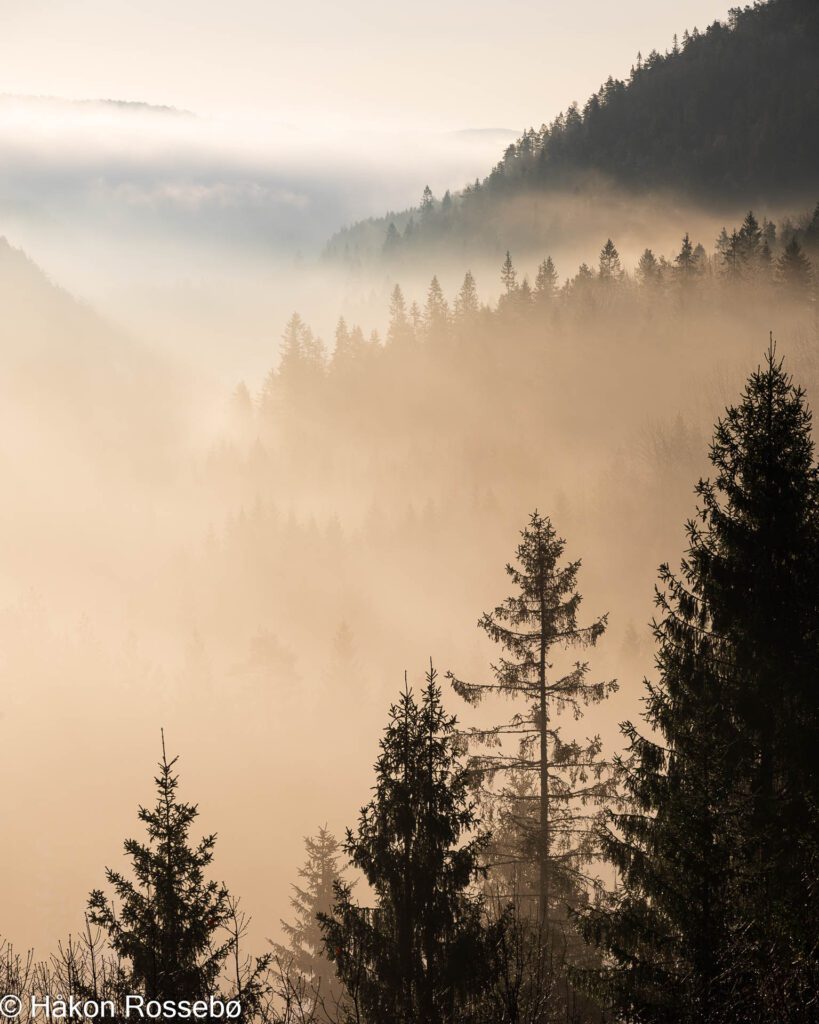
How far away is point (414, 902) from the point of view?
11344 mm

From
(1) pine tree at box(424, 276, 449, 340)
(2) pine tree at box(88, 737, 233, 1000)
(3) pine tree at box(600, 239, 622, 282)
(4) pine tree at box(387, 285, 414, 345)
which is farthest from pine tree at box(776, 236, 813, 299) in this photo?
(2) pine tree at box(88, 737, 233, 1000)

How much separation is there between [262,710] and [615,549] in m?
50.2

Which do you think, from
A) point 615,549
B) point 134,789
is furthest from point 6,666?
point 615,549

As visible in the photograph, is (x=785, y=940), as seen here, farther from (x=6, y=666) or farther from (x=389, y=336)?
(x=389, y=336)

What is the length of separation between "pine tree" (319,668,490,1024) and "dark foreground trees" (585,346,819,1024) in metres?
1.85

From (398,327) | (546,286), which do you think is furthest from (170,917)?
(398,327)

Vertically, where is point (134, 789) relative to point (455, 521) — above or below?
below

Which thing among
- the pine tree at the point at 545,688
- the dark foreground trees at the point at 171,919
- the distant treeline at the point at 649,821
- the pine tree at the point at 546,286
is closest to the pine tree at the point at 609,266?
the pine tree at the point at 546,286

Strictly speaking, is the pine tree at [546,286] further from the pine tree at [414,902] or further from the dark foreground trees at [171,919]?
the dark foreground trees at [171,919]

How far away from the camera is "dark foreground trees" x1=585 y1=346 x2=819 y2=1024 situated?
9.02 meters

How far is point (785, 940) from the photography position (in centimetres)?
920

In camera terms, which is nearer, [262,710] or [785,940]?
[785,940]

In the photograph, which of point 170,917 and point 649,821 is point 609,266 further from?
point 170,917

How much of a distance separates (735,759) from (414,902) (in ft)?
15.0
